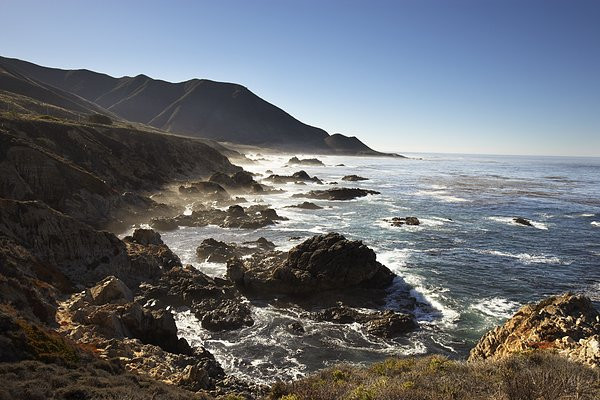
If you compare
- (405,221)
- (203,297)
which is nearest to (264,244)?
(203,297)

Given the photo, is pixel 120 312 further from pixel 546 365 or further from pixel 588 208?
pixel 588 208

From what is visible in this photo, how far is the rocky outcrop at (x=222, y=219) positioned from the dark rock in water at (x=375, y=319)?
24023 mm

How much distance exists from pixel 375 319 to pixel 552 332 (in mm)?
10782

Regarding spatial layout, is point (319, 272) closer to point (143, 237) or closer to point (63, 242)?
point (143, 237)

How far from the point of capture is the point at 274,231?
151 feet

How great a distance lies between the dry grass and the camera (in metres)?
9.56

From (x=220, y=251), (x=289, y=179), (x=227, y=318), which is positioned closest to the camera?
(x=227, y=318)

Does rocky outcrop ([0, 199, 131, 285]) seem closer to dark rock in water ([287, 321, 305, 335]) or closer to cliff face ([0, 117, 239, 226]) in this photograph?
dark rock in water ([287, 321, 305, 335])

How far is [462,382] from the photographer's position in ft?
36.7

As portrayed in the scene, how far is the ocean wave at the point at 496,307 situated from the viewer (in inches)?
986

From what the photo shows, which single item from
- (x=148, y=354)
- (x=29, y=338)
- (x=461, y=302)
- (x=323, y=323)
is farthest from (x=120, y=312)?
(x=461, y=302)

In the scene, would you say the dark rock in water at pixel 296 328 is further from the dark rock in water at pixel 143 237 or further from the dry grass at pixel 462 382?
the dark rock in water at pixel 143 237

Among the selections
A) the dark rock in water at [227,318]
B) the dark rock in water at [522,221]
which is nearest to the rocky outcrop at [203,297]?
the dark rock in water at [227,318]

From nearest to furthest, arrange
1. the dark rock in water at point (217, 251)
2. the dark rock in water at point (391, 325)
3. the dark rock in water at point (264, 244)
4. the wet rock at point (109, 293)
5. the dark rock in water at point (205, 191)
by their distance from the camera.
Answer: the wet rock at point (109, 293) → the dark rock in water at point (391, 325) → the dark rock in water at point (217, 251) → the dark rock in water at point (264, 244) → the dark rock in water at point (205, 191)
